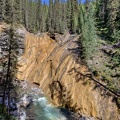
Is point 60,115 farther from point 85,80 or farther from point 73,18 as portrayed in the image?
point 73,18

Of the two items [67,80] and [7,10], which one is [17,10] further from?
[67,80]

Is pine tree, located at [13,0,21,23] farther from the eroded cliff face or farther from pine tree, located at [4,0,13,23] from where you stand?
the eroded cliff face

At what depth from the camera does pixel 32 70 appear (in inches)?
1964

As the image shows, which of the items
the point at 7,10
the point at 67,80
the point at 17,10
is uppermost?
the point at 17,10

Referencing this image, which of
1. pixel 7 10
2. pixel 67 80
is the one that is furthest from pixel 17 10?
pixel 67 80

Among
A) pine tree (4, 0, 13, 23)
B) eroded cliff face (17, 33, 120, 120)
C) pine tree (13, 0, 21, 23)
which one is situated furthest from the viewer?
pine tree (13, 0, 21, 23)

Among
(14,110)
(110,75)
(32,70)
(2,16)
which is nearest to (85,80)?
(110,75)

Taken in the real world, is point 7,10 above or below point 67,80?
above

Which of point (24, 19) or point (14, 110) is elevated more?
point (24, 19)

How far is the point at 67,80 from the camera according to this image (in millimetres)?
37594

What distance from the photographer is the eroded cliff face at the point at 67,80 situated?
103ft

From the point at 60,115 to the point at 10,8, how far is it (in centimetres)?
4578

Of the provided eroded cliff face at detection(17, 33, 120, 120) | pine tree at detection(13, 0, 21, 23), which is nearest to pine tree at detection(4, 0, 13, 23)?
pine tree at detection(13, 0, 21, 23)

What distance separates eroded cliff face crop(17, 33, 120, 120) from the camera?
31383mm
